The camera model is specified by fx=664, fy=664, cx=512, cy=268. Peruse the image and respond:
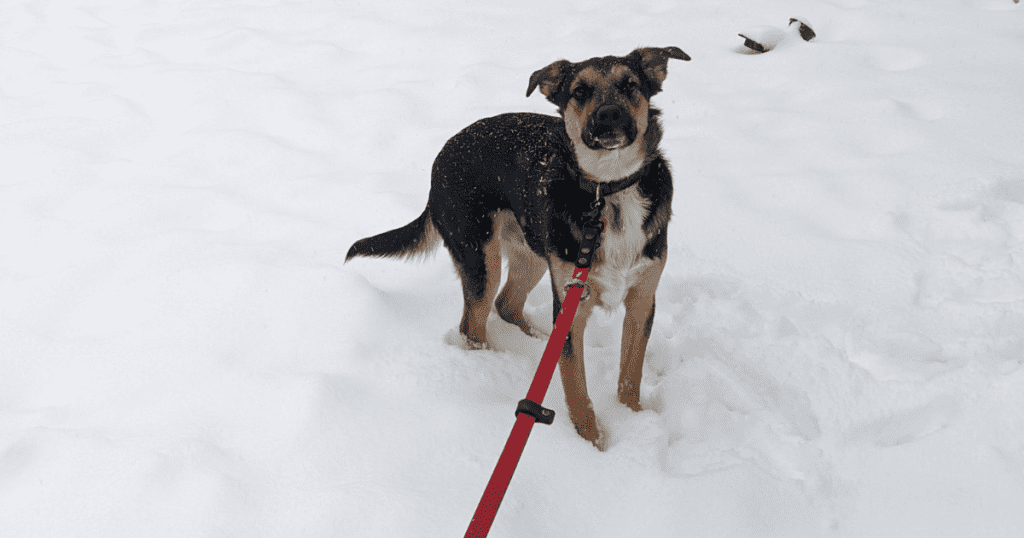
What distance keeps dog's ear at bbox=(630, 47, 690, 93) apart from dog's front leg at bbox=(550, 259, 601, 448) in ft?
2.52

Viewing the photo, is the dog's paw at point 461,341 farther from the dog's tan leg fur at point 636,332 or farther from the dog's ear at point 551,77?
the dog's ear at point 551,77

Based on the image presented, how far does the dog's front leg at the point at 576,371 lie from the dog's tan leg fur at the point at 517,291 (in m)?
0.65

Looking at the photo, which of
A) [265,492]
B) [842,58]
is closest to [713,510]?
[265,492]

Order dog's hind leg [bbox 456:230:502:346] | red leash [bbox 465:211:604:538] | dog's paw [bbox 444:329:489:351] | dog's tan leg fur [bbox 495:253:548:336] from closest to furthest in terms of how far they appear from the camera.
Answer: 1. red leash [bbox 465:211:604:538]
2. dog's hind leg [bbox 456:230:502:346]
3. dog's paw [bbox 444:329:489:351]
4. dog's tan leg fur [bbox 495:253:548:336]

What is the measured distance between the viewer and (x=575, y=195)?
7.82ft

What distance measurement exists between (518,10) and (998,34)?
386cm

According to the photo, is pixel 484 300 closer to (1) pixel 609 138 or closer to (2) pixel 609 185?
(2) pixel 609 185

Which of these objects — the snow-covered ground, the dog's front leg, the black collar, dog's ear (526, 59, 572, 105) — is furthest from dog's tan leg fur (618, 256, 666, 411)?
dog's ear (526, 59, 572, 105)

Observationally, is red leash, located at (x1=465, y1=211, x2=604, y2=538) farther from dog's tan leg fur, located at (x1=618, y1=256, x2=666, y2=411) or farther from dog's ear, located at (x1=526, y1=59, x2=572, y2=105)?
dog's ear, located at (x1=526, y1=59, x2=572, y2=105)

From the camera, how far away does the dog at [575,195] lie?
2291 mm

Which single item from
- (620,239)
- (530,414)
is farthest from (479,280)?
(530,414)

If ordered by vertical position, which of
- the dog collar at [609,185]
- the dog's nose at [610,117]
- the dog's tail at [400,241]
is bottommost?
the dog's tail at [400,241]

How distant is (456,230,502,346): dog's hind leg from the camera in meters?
2.81

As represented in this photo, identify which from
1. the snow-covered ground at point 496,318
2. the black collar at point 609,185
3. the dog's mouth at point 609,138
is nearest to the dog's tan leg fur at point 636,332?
the snow-covered ground at point 496,318
